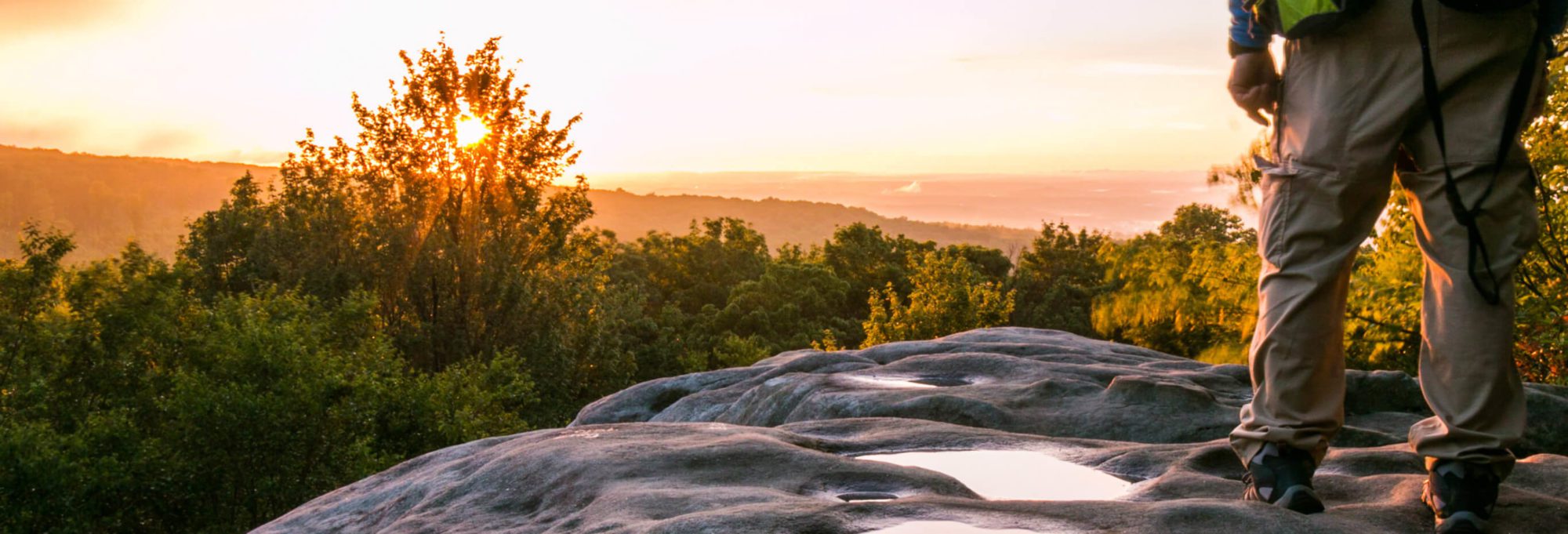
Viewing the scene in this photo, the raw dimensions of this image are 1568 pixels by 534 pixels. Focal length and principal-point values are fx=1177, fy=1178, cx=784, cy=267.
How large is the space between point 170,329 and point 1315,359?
3755 centimetres

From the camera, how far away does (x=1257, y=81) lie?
13.7ft

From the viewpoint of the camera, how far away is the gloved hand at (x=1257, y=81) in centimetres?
416

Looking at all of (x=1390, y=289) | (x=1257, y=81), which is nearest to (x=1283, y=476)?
(x=1257, y=81)

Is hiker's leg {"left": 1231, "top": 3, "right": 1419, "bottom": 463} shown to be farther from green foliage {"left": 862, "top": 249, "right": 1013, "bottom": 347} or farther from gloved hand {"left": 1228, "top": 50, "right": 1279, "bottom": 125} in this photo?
green foliage {"left": 862, "top": 249, "right": 1013, "bottom": 347}

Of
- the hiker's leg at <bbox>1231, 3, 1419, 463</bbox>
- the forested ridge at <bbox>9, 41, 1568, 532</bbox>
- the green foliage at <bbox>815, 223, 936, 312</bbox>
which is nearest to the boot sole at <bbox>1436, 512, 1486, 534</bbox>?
the hiker's leg at <bbox>1231, 3, 1419, 463</bbox>

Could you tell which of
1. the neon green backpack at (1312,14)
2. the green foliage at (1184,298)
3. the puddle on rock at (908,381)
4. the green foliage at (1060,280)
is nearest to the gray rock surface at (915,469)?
the puddle on rock at (908,381)

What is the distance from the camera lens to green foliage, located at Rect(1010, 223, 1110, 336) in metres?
55.2

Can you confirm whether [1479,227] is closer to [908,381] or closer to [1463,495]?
[1463,495]

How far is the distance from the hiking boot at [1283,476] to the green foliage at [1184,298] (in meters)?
24.1

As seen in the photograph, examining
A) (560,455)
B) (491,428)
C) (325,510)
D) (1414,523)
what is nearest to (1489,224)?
(1414,523)

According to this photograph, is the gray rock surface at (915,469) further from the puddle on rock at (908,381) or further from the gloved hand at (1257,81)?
the gloved hand at (1257,81)

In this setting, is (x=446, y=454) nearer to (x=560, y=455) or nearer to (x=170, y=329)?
(x=560, y=455)

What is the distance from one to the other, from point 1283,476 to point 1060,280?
5446cm

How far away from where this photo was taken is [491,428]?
3306 centimetres
